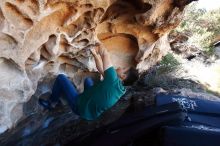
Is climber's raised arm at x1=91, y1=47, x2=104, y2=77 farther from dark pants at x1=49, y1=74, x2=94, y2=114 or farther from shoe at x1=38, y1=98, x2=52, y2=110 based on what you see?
shoe at x1=38, y1=98, x2=52, y2=110

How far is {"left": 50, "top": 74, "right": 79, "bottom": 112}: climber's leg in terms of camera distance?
11.6ft

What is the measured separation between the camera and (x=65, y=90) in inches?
142

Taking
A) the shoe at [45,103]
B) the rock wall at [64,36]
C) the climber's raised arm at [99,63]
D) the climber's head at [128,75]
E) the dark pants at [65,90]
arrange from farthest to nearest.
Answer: the climber's head at [128,75] → the shoe at [45,103] → the dark pants at [65,90] → the climber's raised arm at [99,63] → the rock wall at [64,36]

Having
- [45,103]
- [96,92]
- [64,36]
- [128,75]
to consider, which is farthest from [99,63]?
[128,75]

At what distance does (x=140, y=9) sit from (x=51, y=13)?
3.70 feet

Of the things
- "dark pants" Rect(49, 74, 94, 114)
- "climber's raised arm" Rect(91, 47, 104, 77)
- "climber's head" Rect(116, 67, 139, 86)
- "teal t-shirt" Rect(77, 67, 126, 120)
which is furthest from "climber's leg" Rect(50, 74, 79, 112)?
"climber's head" Rect(116, 67, 139, 86)

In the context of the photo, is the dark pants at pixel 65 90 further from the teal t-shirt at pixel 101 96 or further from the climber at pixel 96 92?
the teal t-shirt at pixel 101 96

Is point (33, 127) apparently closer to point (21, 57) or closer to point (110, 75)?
point (21, 57)

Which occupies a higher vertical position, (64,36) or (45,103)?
(64,36)

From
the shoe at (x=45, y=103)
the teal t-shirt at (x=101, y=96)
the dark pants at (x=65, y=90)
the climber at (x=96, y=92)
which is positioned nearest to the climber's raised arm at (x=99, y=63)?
the climber at (x=96, y=92)

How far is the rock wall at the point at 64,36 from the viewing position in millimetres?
2973

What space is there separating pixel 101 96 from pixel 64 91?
61 cm

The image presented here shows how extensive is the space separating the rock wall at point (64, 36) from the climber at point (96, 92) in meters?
0.22

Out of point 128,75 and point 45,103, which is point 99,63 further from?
point 128,75
